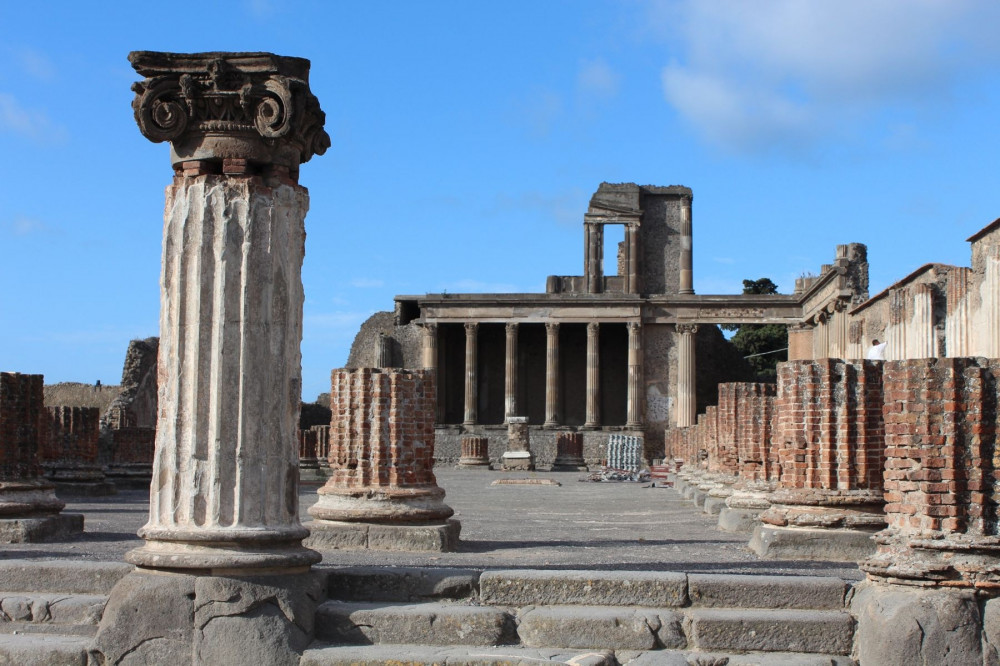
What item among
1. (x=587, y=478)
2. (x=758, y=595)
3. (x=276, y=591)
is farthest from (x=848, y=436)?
(x=587, y=478)

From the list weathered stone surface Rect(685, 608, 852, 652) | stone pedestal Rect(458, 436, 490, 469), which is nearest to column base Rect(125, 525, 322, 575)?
weathered stone surface Rect(685, 608, 852, 652)

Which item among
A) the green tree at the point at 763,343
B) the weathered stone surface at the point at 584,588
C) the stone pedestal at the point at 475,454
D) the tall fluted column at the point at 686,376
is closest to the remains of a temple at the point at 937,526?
the weathered stone surface at the point at 584,588

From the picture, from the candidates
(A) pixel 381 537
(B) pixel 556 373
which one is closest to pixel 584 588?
(A) pixel 381 537

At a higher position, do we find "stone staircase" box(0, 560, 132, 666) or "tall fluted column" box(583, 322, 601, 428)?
"tall fluted column" box(583, 322, 601, 428)

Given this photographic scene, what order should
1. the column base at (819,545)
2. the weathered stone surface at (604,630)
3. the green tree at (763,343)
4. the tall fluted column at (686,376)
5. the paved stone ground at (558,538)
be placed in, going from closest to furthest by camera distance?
the weathered stone surface at (604,630), the paved stone ground at (558,538), the column base at (819,545), the tall fluted column at (686,376), the green tree at (763,343)

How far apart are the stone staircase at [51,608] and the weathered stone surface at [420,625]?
1.20 m

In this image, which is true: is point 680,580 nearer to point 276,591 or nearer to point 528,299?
point 276,591

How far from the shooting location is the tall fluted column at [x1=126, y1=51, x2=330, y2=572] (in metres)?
5.89

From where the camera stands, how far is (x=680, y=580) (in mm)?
6055

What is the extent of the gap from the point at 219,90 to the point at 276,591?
253 cm

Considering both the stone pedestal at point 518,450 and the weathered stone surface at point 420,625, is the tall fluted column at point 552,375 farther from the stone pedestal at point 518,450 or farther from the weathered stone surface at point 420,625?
the weathered stone surface at point 420,625

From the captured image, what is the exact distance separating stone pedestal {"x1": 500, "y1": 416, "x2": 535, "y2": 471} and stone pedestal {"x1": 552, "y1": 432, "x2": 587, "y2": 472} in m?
0.89

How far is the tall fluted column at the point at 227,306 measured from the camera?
5.89m

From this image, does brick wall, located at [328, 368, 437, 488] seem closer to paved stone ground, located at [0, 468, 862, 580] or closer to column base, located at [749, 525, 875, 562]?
paved stone ground, located at [0, 468, 862, 580]
